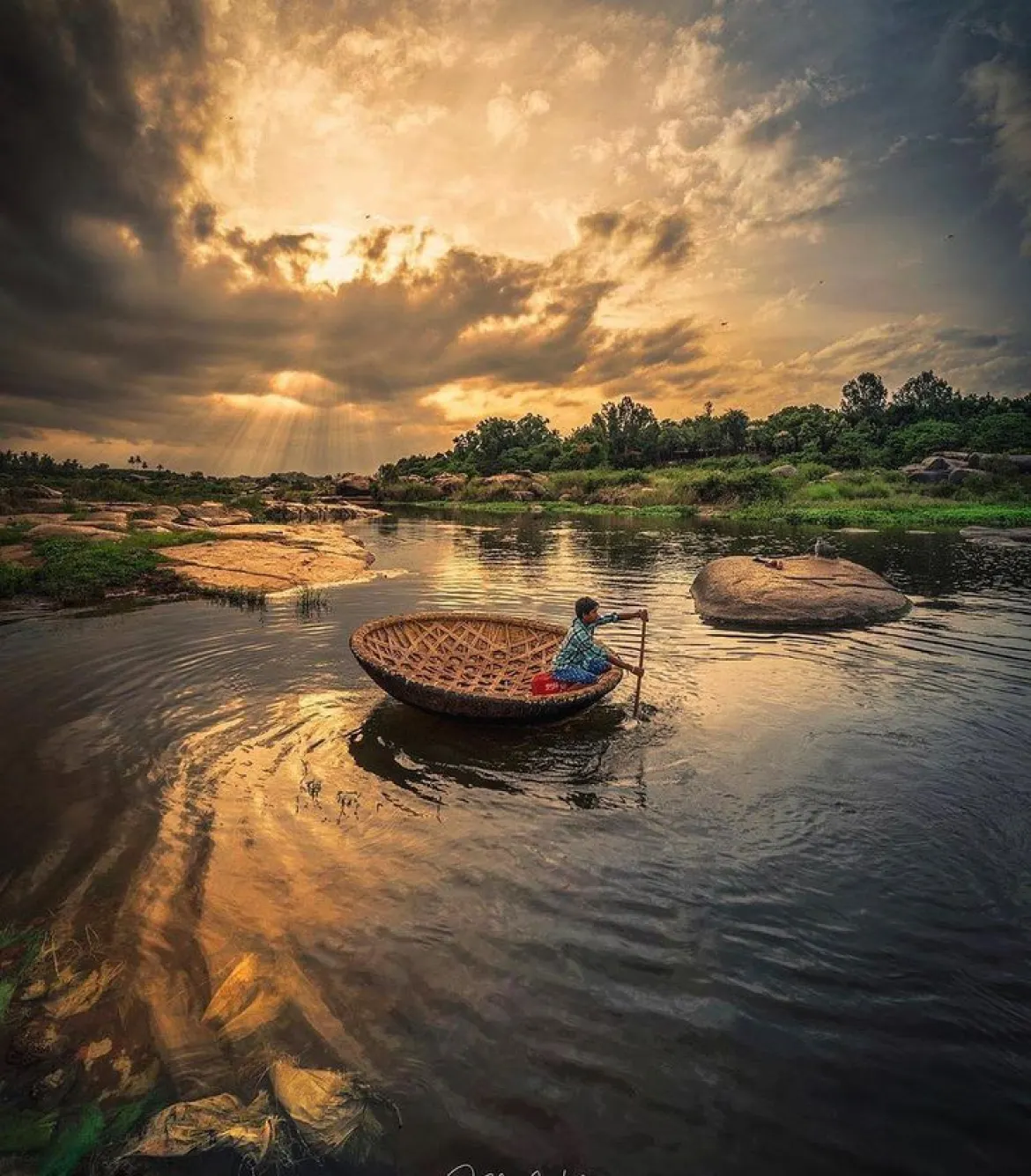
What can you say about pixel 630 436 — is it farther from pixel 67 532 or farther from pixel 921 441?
pixel 67 532

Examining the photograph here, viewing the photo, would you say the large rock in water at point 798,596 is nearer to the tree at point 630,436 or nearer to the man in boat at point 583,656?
the man in boat at point 583,656

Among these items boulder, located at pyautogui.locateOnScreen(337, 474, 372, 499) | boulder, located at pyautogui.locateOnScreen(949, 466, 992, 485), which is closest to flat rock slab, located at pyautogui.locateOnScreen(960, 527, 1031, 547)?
boulder, located at pyautogui.locateOnScreen(949, 466, 992, 485)

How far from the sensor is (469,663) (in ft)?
32.0

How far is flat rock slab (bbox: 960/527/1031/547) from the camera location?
2673 centimetres

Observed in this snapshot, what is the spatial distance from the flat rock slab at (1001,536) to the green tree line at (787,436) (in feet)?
Result: 107

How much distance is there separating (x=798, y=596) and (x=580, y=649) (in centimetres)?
812

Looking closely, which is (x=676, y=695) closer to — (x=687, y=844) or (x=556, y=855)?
(x=687, y=844)

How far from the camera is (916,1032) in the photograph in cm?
364

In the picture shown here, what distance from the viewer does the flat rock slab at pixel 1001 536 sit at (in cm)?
2673

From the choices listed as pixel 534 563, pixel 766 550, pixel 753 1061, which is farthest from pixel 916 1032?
pixel 766 550

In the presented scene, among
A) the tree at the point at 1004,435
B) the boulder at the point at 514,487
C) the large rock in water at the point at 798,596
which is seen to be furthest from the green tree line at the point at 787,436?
the large rock in water at the point at 798,596

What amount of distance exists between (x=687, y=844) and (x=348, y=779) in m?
3.55

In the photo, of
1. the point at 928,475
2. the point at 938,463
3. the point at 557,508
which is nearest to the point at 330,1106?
the point at 557,508

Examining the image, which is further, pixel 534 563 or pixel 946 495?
pixel 946 495
